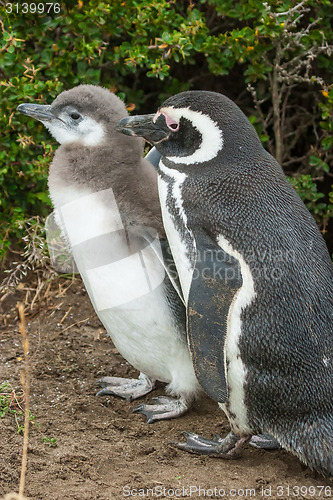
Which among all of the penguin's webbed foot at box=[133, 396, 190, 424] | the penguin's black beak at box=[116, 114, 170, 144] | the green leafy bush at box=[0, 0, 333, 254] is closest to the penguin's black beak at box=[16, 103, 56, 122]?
the penguin's black beak at box=[116, 114, 170, 144]

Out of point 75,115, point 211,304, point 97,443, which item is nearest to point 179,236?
point 211,304

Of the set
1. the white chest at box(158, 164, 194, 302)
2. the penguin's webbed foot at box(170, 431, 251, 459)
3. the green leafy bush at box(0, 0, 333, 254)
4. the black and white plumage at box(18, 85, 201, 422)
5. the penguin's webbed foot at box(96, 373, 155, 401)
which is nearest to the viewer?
the white chest at box(158, 164, 194, 302)

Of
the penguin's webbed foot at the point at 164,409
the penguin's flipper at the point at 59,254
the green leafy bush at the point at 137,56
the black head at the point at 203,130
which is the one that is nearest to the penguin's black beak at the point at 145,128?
the black head at the point at 203,130

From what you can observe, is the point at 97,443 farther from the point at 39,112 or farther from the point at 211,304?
the point at 39,112

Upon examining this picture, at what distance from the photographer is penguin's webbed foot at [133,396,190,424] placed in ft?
8.28

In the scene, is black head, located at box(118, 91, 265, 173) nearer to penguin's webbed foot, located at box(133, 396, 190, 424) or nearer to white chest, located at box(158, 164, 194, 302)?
white chest, located at box(158, 164, 194, 302)

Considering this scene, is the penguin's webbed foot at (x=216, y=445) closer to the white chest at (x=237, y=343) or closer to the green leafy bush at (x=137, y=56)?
the white chest at (x=237, y=343)

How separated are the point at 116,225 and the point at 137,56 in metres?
1.01

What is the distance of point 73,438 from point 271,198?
109 centimetres

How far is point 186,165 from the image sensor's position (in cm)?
216

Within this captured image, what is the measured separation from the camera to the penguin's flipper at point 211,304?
78.7 inches

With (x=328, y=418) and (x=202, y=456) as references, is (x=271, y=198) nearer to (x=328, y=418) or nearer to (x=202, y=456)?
(x=328, y=418)

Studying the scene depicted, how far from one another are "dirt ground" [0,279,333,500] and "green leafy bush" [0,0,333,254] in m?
0.58

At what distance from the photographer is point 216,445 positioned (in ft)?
7.41
